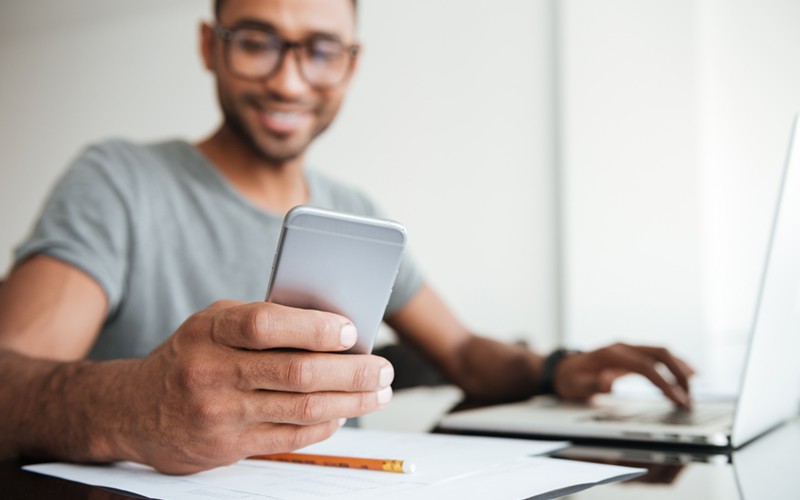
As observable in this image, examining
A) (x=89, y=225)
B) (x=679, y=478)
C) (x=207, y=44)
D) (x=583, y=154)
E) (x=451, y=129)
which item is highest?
(x=451, y=129)

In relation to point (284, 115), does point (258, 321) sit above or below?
below

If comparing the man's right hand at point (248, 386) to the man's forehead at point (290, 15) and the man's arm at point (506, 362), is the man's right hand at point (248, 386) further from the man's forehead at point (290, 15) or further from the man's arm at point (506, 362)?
the man's forehead at point (290, 15)

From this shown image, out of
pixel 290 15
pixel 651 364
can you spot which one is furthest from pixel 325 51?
pixel 651 364

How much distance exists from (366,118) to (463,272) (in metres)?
0.84

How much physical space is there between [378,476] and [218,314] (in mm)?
170

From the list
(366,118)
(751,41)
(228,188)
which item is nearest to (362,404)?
(228,188)

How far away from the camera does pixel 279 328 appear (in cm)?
51

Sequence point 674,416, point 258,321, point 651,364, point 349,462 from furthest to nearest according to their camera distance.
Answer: point 651,364
point 674,416
point 349,462
point 258,321

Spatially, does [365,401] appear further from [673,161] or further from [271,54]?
[673,161]

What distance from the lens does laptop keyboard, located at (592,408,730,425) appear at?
879 mm

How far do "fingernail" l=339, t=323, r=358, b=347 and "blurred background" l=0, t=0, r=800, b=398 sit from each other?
200cm

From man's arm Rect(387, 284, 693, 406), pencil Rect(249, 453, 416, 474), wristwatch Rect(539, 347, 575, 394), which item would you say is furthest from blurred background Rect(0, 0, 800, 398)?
pencil Rect(249, 453, 416, 474)

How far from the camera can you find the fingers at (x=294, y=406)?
1.80ft

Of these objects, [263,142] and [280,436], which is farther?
[263,142]
